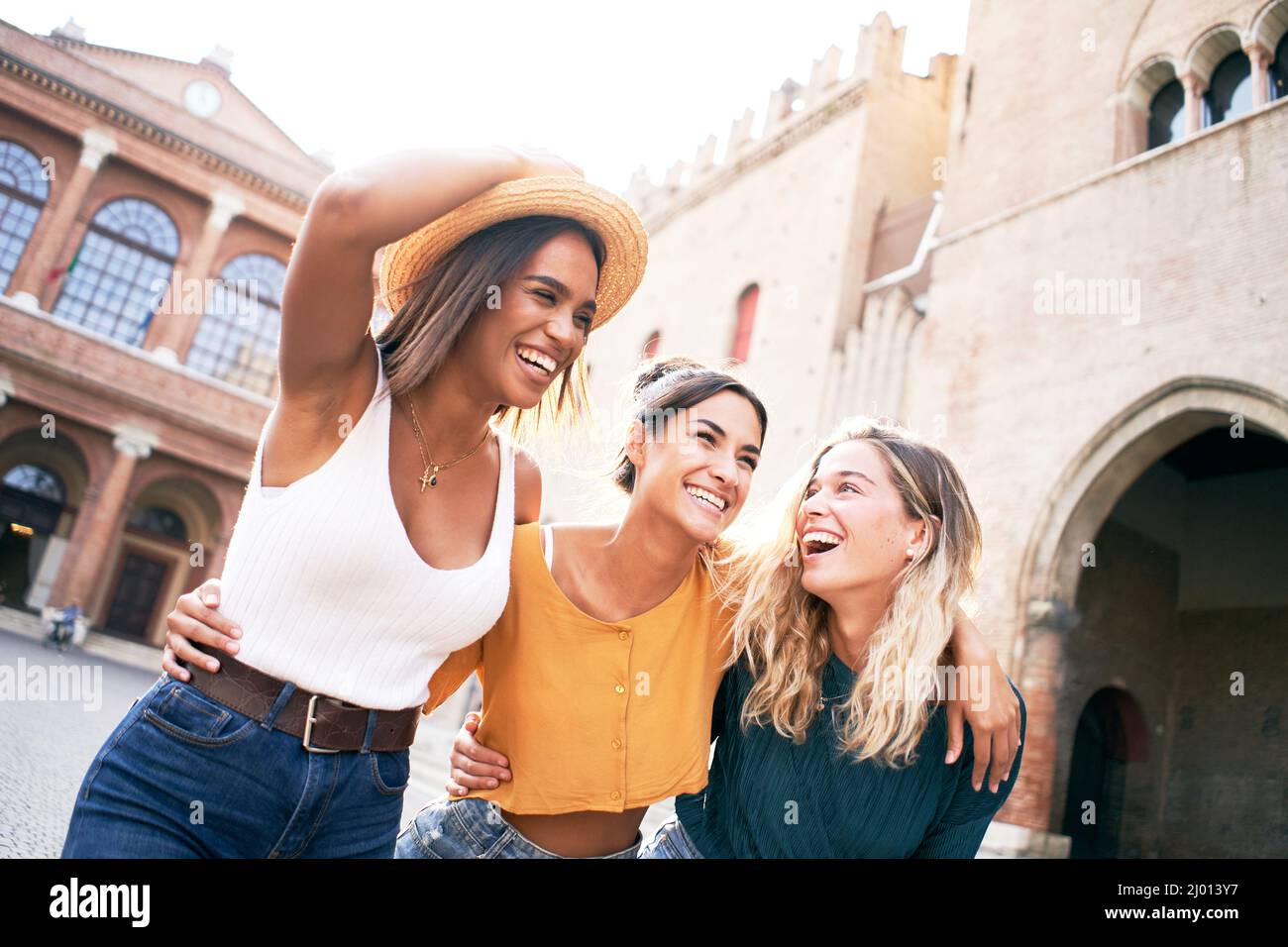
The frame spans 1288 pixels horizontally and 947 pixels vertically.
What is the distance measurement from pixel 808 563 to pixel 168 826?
1.70m

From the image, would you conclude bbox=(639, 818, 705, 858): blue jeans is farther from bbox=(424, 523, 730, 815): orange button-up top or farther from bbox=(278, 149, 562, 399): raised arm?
bbox=(278, 149, 562, 399): raised arm

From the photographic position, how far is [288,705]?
5.57 ft

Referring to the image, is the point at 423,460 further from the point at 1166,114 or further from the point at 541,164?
the point at 1166,114

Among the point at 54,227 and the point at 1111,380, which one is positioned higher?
the point at 54,227

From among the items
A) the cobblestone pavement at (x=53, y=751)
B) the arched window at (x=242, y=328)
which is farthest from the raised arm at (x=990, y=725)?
the arched window at (x=242, y=328)

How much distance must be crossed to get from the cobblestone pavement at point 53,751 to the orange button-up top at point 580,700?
1.88 meters

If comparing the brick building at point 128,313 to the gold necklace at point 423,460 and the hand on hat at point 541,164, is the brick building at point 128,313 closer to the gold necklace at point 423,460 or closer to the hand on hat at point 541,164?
the gold necklace at point 423,460

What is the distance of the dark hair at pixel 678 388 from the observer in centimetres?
269

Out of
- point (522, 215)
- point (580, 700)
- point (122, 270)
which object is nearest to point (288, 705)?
point (580, 700)

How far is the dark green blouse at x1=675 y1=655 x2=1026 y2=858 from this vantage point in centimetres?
234

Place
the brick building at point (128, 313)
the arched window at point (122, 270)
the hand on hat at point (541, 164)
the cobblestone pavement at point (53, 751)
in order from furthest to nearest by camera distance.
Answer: the arched window at point (122, 270)
the brick building at point (128, 313)
the cobblestone pavement at point (53, 751)
the hand on hat at point (541, 164)

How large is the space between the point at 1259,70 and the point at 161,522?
24.0 m

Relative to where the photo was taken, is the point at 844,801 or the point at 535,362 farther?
the point at 844,801

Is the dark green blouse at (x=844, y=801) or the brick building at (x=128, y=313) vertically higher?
the brick building at (x=128, y=313)
